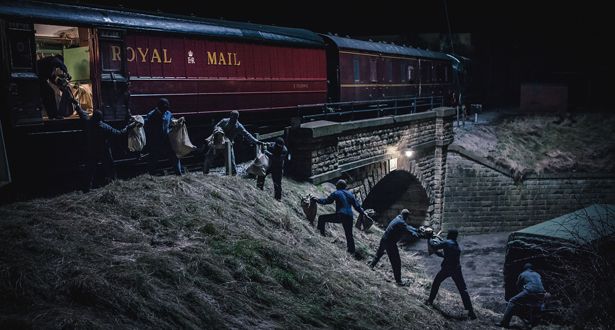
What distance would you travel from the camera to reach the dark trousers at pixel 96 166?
8805 millimetres

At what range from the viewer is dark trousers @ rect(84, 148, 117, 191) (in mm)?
8805

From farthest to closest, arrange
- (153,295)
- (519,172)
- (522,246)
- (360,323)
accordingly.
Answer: (519,172), (522,246), (360,323), (153,295)

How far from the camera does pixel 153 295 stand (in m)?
5.78

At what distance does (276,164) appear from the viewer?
34.5ft

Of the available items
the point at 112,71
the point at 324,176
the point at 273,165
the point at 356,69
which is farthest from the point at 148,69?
the point at 356,69

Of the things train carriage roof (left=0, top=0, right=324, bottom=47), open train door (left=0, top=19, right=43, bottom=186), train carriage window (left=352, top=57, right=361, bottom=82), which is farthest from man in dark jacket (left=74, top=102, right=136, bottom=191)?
train carriage window (left=352, top=57, right=361, bottom=82)

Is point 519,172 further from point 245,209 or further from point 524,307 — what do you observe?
point 245,209

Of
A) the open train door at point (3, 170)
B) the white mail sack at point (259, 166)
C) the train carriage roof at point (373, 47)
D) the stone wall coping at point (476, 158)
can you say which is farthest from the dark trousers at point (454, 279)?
the stone wall coping at point (476, 158)

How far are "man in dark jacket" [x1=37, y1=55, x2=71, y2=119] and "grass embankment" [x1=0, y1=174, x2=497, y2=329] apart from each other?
5.89ft

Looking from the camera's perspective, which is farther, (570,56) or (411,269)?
(570,56)

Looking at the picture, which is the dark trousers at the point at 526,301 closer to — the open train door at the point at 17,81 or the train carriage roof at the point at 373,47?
the open train door at the point at 17,81

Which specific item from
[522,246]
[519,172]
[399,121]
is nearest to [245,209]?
[522,246]

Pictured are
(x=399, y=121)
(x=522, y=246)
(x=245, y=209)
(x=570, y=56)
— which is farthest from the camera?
(x=570, y=56)

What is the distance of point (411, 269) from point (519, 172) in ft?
40.0
